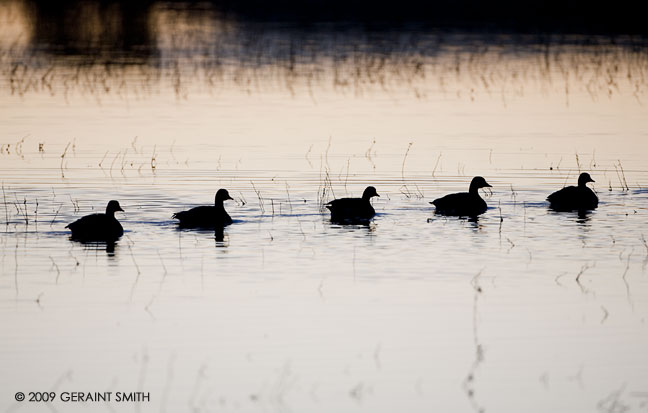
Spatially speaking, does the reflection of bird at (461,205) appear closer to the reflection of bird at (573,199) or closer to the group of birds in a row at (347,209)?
the group of birds in a row at (347,209)

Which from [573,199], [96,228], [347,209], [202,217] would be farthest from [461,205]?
[96,228]

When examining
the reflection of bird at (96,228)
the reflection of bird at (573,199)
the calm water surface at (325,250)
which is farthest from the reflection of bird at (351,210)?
the reflection of bird at (96,228)

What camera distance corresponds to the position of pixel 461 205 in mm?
20641

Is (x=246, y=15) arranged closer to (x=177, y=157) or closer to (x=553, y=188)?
(x=177, y=157)

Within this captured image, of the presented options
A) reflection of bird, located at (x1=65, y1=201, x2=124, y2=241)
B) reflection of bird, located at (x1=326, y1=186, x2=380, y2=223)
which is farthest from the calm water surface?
reflection of bird, located at (x1=65, y1=201, x2=124, y2=241)

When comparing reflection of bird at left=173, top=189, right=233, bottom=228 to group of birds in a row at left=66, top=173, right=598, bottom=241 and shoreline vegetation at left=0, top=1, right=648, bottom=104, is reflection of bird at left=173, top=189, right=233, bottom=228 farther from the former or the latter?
shoreline vegetation at left=0, top=1, right=648, bottom=104

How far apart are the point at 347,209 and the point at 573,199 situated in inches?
156

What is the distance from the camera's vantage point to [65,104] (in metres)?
35.4

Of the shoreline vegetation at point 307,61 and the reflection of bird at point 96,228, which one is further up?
the shoreline vegetation at point 307,61

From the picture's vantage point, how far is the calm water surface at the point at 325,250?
11.2 m

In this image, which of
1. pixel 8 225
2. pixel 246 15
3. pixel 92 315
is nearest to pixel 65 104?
pixel 8 225

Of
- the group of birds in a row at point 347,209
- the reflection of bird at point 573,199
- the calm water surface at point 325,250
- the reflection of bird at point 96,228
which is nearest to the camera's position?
the calm water surface at point 325,250

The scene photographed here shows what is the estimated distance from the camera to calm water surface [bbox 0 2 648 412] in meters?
11.2

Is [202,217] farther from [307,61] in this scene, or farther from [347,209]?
[307,61]
